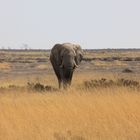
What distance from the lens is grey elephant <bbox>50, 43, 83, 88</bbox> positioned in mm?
25062

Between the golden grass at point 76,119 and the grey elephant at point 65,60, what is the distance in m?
11.3

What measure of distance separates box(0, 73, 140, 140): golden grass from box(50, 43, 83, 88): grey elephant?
37.2 feet

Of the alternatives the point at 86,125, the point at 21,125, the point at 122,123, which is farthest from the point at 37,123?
the point at 122,123

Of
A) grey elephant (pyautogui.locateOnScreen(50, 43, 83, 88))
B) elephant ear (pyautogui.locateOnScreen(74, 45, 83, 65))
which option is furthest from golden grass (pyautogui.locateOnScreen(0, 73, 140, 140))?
elephant ear (pyautogui.locateOnScreen(74, 45, 83, 65))

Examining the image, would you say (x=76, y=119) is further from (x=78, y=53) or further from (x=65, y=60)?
(x=78, y=53)

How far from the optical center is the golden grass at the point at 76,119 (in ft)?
29.9

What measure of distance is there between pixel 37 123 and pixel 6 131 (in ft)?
3.01

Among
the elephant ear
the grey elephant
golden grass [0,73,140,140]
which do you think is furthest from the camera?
the elephant ear

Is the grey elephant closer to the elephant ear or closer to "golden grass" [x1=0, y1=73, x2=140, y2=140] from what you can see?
the elephant ear

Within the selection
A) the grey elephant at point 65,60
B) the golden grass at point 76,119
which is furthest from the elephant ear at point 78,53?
the golden grass at point 76,119

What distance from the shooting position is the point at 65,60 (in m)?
25.8

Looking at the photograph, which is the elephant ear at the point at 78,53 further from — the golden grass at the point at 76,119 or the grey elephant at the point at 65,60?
the golden grass at the point at 76,119

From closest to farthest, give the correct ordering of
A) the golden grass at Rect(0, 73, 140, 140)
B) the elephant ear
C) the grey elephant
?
the golden grass at Rect(0, 73, 140, 140) < the grey elephant < the elephant ear

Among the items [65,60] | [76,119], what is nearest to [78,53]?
[65,60]
